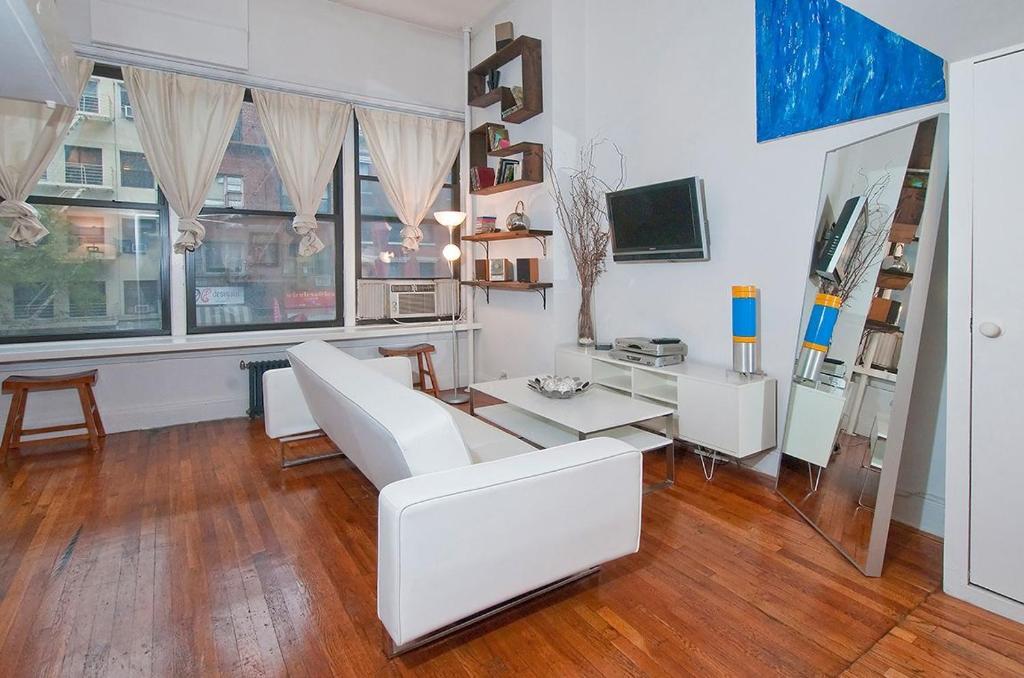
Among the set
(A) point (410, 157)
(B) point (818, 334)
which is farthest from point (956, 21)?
(A) point (410, 157)

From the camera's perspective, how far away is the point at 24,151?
364 centimetres

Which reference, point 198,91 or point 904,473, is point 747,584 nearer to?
point 904,473

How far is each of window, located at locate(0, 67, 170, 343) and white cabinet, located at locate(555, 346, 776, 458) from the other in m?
3.73

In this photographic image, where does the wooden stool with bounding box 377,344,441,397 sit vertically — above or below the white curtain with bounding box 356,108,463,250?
below

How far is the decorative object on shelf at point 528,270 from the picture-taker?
4426mm

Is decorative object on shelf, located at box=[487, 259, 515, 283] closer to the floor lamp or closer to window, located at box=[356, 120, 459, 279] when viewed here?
the floor lamp

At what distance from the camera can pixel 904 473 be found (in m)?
2.53

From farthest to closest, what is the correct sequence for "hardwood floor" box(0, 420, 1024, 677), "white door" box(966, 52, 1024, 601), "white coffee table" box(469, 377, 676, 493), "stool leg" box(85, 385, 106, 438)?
"stool leg" box(85, 385, 106, 438)
"white coffee table" box(469, 377, 676, 493)
"white door" box(966, 52, 1024, 601)
"hardwood floor" box(0, 420, 1024, 677)

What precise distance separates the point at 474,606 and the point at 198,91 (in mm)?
4313

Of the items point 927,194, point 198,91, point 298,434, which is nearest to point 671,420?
point 927,194

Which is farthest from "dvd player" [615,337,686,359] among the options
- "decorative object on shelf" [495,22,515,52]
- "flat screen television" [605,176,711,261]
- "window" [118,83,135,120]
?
"window" [118,83,135,120]

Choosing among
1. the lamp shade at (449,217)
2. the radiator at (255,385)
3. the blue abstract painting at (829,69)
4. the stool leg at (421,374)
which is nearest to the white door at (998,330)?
the blue abstract painting at (829,69)

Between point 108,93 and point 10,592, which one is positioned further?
point 108,93

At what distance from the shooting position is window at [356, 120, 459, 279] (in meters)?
5.03
